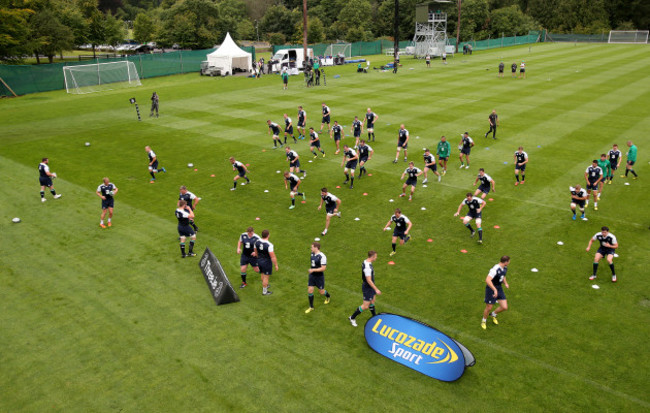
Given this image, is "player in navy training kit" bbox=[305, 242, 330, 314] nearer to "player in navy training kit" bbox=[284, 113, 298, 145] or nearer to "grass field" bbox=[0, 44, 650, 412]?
"grass field" bbox=[0, 44, 650, 412]

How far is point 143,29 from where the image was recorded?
91688 millimetres

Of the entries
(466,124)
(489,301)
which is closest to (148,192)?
(489,301)

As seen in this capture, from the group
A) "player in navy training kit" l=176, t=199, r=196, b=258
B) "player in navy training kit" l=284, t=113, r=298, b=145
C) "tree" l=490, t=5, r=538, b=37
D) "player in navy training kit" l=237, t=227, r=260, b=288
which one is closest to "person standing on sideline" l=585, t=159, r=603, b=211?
"player in navy training kit" l=237, t=227, r=260, b=288

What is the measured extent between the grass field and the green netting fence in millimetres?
22770

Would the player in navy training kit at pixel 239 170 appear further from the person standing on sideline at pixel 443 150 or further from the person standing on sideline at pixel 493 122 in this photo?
the person standing on sideline at pixel 493 122

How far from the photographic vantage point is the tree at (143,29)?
299 feet

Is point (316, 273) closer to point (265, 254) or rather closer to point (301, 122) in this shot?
point (265, 254)

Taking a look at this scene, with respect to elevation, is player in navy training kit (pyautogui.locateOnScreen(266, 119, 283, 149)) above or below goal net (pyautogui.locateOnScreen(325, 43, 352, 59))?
below

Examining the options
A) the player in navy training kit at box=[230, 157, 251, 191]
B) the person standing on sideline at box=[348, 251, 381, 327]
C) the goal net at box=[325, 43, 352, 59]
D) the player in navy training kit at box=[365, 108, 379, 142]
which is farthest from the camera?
the goal net at box=[325, 43, 352, 59]

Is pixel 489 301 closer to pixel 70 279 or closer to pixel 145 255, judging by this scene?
pixel 145 255

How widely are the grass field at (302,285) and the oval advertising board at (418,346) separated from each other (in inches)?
9.9

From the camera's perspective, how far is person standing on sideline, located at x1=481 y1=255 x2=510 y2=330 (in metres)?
10.9

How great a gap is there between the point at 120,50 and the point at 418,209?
99463 millimetres

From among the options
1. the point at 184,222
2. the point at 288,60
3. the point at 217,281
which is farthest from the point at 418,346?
the point at 288,60
